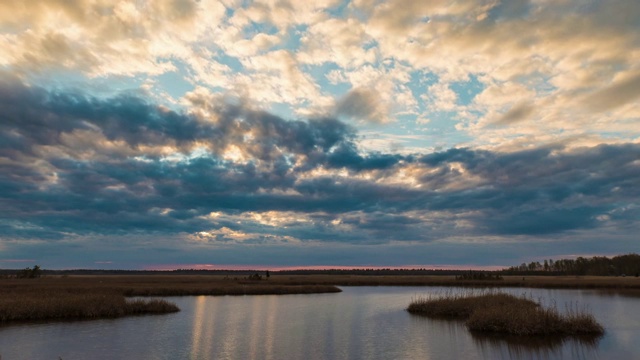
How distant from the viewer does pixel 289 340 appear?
91.8 feet

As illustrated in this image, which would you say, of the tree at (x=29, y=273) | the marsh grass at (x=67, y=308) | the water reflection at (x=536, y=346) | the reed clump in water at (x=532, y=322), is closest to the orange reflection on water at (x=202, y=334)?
the marsh grass at (x=67, y=308)

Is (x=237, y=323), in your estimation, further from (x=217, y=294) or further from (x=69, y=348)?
(x=217, y=294)

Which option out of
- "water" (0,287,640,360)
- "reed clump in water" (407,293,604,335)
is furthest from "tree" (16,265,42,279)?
"reed clump in water" (407,293,604,335)

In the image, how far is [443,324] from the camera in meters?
35.6

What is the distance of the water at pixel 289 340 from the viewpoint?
76.5ft

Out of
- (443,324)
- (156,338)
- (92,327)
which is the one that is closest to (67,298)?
(92,327)

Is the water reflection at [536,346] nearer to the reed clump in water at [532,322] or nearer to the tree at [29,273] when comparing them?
the reed clump in water at [532,322]

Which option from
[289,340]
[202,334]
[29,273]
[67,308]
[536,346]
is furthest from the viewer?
[29,273]

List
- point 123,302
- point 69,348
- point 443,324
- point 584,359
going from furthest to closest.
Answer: point 123,302
point 443,324
point 69,348
point 584,359

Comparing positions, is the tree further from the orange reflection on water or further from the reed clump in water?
the reed clump in water

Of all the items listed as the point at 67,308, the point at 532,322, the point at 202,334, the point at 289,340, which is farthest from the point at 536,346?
the point at 67,308

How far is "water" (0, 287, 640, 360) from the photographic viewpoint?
2331 centimetres

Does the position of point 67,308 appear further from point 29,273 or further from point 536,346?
point 29,273

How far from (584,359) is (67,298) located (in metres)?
41.6
